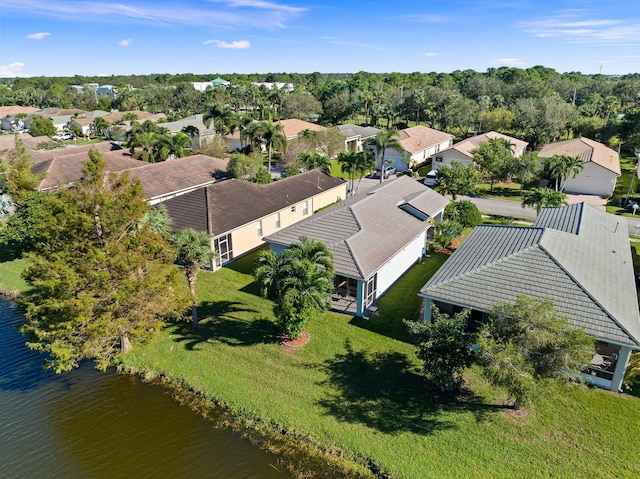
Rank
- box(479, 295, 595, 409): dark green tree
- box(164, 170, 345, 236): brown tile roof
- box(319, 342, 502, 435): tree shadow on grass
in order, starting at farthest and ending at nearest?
1. box(164, 170, 345, 236): brown tile roof
2. box(319, 342, 502, 435): tree shadow on grass
3. box(479, 295, 595, 409): dark green tree

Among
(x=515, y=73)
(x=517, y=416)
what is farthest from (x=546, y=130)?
(x=515, y=73)

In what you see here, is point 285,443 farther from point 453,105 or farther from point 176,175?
point 453,105

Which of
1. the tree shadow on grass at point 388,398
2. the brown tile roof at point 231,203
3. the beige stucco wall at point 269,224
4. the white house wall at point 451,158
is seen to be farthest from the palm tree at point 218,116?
the tree shadow on grass at point 388,398

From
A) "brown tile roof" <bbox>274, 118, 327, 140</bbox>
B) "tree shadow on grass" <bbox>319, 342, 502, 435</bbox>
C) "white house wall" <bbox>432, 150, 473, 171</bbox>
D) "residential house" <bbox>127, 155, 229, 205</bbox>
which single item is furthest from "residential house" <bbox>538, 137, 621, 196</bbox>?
"residential house" <bbox>127, 155, 229, 205</bbox>

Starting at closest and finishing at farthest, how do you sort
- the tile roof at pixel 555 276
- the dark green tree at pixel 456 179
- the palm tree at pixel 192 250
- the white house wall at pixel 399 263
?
the tile roof at pixel 555 276 < the palm tree at pixel 192 250 < the white house wall at pixel 399 263 < the dark green tree at pixel 456 179

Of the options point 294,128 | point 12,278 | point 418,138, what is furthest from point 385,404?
point 294,128

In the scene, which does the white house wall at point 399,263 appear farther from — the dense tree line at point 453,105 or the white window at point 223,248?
the dense tree line at point 453,105

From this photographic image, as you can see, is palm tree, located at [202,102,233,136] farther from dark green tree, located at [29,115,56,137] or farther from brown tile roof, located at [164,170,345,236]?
dark green tree, located at [29,115,56,137]
